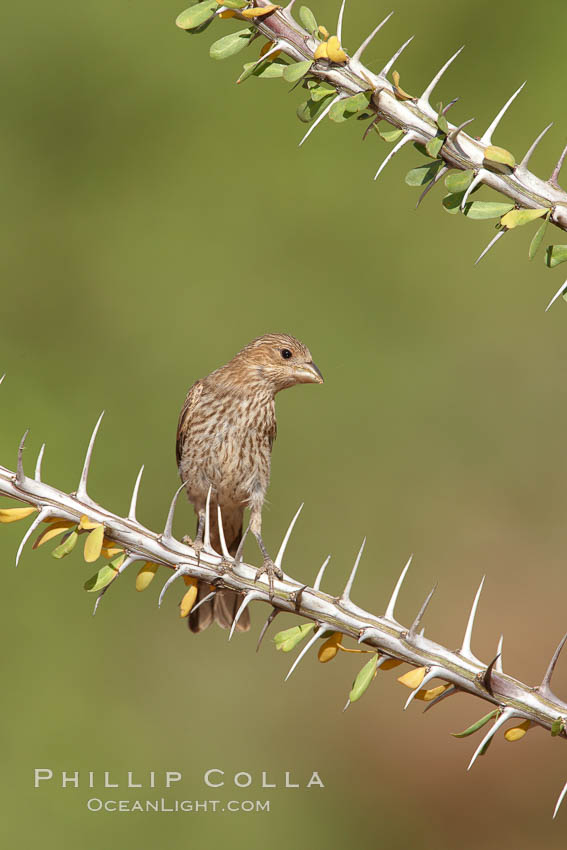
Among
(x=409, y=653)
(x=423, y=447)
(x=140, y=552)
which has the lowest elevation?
(x=409, y=653)

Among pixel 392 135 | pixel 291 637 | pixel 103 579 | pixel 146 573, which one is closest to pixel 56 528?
pixel 103 579

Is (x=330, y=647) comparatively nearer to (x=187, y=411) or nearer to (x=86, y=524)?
(x=86, y=524)

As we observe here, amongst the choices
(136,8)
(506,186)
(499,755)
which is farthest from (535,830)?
(136,8)

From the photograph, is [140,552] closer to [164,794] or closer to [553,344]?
[164,794]

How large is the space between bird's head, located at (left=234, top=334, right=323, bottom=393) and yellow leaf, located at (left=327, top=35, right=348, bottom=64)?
244 centimetres

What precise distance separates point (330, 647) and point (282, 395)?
547 cm

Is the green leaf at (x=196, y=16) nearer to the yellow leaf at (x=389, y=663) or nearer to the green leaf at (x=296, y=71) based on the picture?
the green leaf at (x=296, y=71)

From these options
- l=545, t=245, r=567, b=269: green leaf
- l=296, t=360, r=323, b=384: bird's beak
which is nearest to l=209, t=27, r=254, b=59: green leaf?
l=545, t=245, r=567, b=269: green leaf

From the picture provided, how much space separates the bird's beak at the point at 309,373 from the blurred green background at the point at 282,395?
3.25 metres

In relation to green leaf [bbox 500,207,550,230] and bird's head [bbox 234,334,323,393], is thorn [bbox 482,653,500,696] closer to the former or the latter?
green leaf [bbox 500,207,550,230]

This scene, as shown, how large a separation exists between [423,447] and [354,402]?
754mm

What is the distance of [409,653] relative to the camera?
2.73 metres

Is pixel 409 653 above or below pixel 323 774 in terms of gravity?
above

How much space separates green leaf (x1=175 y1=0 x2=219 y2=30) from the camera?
2652 millimetres
